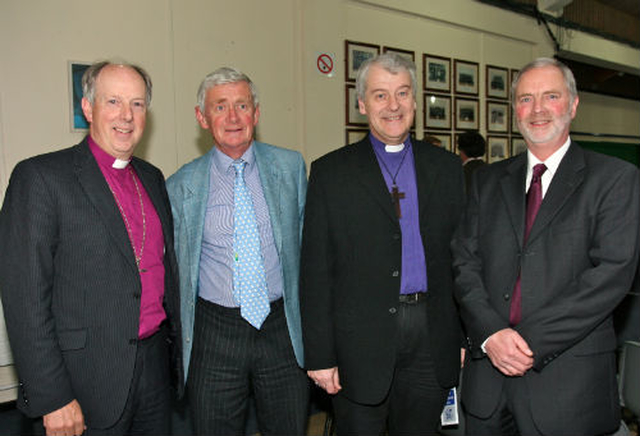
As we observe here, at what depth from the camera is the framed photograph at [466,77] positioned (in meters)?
6.09

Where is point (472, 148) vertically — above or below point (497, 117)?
below

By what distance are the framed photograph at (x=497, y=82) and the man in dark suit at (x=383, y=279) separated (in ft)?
16.6

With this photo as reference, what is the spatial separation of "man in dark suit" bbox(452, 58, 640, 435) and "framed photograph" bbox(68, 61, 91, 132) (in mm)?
2898

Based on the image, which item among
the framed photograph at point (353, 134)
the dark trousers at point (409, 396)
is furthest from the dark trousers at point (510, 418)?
the framed photograph at point (353, 134)

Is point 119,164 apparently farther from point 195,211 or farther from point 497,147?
point 497,147

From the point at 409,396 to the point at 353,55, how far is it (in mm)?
3860

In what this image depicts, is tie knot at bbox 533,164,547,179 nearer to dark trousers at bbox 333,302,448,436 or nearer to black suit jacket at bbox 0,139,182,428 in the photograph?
dark trousers at bbox 333,302,448,436

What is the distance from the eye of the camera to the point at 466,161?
5078 millimetres

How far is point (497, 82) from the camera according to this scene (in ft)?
21.6

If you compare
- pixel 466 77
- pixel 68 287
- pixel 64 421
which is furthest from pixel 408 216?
pixel 466 77

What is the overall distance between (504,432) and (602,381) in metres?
0.37

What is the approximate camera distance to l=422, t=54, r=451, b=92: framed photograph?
576 cm

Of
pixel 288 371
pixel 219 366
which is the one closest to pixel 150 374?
pixel 219 366

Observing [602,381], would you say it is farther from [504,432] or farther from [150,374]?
[150,374]
